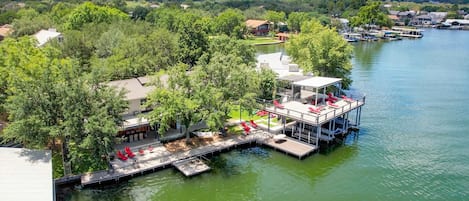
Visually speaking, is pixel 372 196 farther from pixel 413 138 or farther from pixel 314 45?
pixel 314 45

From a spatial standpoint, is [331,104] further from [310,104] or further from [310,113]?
[310,113]

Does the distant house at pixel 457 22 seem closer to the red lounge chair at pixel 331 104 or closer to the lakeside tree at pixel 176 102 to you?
the red lounge chair at pixel 331 104

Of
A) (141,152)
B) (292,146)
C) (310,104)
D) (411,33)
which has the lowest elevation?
(292,146)

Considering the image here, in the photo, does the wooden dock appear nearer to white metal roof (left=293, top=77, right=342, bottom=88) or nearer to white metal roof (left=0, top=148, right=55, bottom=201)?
white metal roof (left=0, top=148, right=55, bottom=201)

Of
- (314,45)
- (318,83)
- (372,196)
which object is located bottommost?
(372,196)

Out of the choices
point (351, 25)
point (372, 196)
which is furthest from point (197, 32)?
point (351, 25)

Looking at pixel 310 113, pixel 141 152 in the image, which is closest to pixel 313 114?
pixel 310 113

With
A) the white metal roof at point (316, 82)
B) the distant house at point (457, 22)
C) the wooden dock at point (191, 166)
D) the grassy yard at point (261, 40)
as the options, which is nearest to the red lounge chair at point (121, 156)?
the wooden dock at point (191, 166)
